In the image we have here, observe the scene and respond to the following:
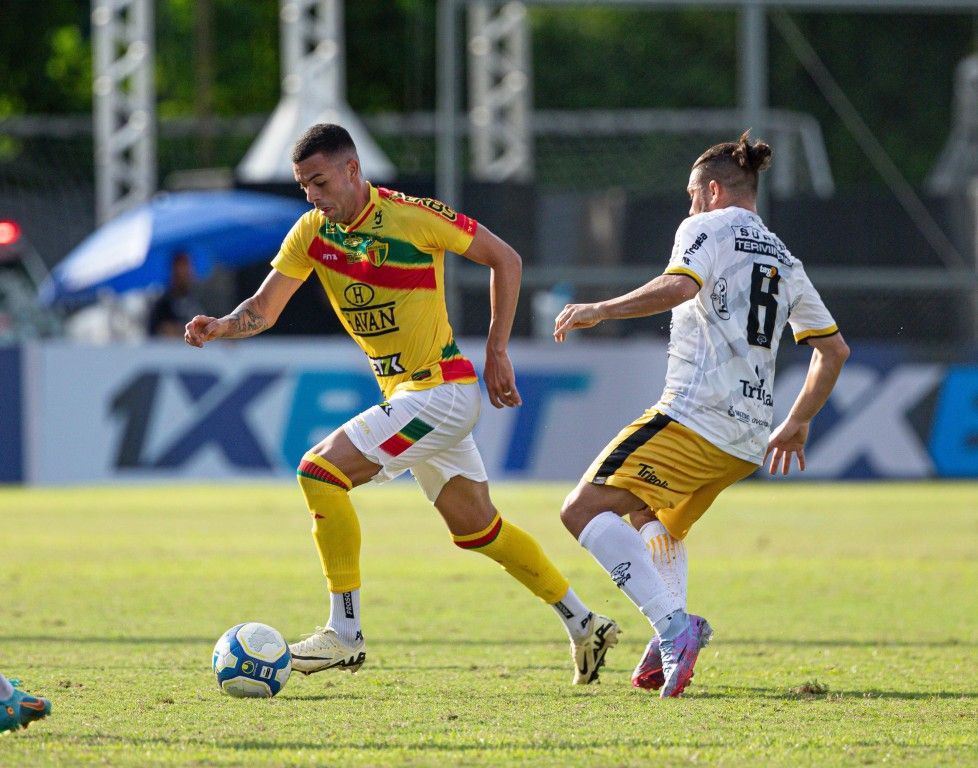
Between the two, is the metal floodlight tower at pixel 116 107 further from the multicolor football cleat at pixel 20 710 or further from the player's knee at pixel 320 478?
the multicolor football cleat at pixel 20 710

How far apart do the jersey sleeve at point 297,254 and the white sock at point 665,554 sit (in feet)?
5.46

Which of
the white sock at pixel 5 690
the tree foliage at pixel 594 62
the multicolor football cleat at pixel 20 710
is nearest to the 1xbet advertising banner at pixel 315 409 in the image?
the multicolor football cleat at pixel 20 710

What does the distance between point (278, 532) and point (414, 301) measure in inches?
281

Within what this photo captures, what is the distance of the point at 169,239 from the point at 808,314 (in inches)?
482

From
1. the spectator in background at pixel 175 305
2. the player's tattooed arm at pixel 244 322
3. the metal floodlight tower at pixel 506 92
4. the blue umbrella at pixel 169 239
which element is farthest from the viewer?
the metal floodlight tower at pixel 506 92

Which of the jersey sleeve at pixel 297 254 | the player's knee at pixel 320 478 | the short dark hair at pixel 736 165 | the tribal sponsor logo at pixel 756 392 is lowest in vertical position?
the player's knee at pixel 320 478

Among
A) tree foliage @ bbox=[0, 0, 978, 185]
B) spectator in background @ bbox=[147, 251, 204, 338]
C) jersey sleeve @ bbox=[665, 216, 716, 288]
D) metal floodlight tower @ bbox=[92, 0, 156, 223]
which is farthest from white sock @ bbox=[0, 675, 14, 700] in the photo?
tree foliage @ bbox=[0, 0, 978, 185]

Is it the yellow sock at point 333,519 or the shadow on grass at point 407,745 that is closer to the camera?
the shadow on grass at point 407,745

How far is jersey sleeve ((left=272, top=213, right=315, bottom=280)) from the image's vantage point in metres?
6.66

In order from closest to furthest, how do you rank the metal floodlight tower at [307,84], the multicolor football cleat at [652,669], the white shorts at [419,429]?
the multicolor football cleat at [652,669] < the white shorts at [419,429] < the metal floodlight tower at [307,84]

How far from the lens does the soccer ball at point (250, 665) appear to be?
603cm

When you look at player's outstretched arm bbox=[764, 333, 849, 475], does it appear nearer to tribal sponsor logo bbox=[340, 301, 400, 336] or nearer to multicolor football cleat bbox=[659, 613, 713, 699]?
multicolor football cleat bbox=[659, 613, 713, 699]

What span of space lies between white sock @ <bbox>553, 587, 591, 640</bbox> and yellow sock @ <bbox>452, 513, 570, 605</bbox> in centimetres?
3

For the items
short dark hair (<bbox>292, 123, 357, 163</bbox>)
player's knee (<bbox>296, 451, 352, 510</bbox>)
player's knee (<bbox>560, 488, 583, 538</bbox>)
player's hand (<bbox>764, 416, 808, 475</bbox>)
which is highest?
short dark hair (<bbox>292, 123, 357, 163</bbox>)
